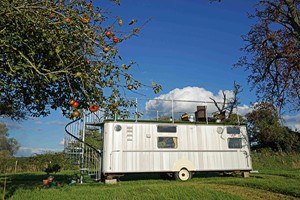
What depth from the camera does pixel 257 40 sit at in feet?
37.3

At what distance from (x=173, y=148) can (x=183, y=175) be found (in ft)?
4.46

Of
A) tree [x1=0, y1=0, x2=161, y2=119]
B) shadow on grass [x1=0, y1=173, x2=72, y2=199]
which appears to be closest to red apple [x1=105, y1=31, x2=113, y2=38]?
tree [x1=0, y1=0, x2=161, y2=119]

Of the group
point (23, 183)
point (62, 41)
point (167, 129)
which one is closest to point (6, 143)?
point (23, 183)

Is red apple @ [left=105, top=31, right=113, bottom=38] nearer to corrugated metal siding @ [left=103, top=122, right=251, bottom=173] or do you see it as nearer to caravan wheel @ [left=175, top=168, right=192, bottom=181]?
corrugated metal siding @ [left=103, top=122, right=251, bottom=173]

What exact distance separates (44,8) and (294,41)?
9.46 m

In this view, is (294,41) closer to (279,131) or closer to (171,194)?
(171,194)

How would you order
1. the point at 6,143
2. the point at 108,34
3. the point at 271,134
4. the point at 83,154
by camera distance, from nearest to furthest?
the point at 108,34
the point at 83,154
the point at 271,134
the point at 6,143

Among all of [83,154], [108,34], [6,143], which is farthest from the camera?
[6,143]

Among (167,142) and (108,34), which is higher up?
(108,34)

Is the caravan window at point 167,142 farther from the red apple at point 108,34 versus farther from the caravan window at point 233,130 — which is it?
the red apple at point 108,34

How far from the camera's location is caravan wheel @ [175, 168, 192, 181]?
1249cm

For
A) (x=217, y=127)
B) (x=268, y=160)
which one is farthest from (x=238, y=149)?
(x=268, y=160)

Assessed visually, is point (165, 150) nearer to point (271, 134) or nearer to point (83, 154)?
point (83, 154)

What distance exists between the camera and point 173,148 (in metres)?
12.7
